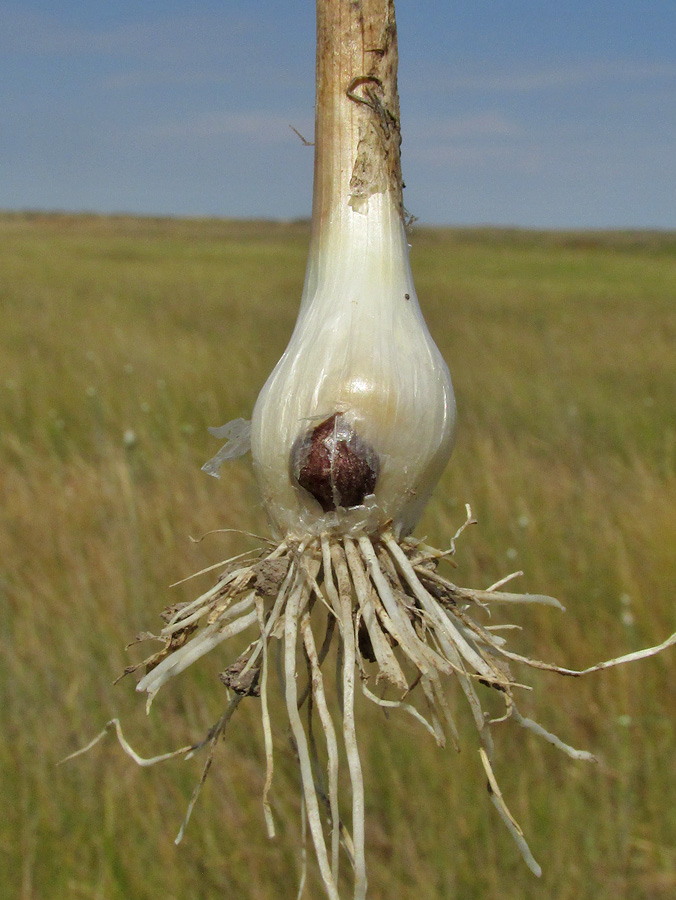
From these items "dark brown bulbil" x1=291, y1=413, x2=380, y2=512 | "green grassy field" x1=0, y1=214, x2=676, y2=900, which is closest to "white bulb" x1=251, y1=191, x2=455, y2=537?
"dark brown bulbil" x1=291, y1=413, x2=380, y2=512

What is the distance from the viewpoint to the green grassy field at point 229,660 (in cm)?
137

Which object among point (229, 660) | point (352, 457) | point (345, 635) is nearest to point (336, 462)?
point (352, 457)

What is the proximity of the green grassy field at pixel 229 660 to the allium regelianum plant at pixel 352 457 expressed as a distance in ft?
0.40

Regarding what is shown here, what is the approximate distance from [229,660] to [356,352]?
1420 mm

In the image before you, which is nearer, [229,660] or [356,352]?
[356,352]

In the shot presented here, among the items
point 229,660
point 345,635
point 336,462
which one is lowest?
point 229,660

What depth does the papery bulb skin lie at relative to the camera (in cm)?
54

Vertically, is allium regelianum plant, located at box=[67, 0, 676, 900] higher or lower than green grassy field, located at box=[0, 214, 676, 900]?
higher

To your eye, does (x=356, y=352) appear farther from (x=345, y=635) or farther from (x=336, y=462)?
(x=345, y=635)

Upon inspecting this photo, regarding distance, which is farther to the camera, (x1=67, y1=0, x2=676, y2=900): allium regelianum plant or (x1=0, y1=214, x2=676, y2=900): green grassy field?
(x1=0, y1=214, x2=676, y2=900): green grassy field

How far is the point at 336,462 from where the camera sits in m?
0.53

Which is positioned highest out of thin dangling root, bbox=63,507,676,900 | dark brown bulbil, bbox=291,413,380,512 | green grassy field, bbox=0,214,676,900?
dark brown bulbil, bbox=291,413,380,512

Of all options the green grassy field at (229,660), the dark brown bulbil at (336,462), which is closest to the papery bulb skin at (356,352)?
the dark brown bulbil at (336,462)

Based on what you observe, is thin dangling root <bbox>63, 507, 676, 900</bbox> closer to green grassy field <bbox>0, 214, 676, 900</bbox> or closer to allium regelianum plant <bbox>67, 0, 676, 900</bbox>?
allium regelianum plant <bbox>67, 0, 676, 900</bbox>
